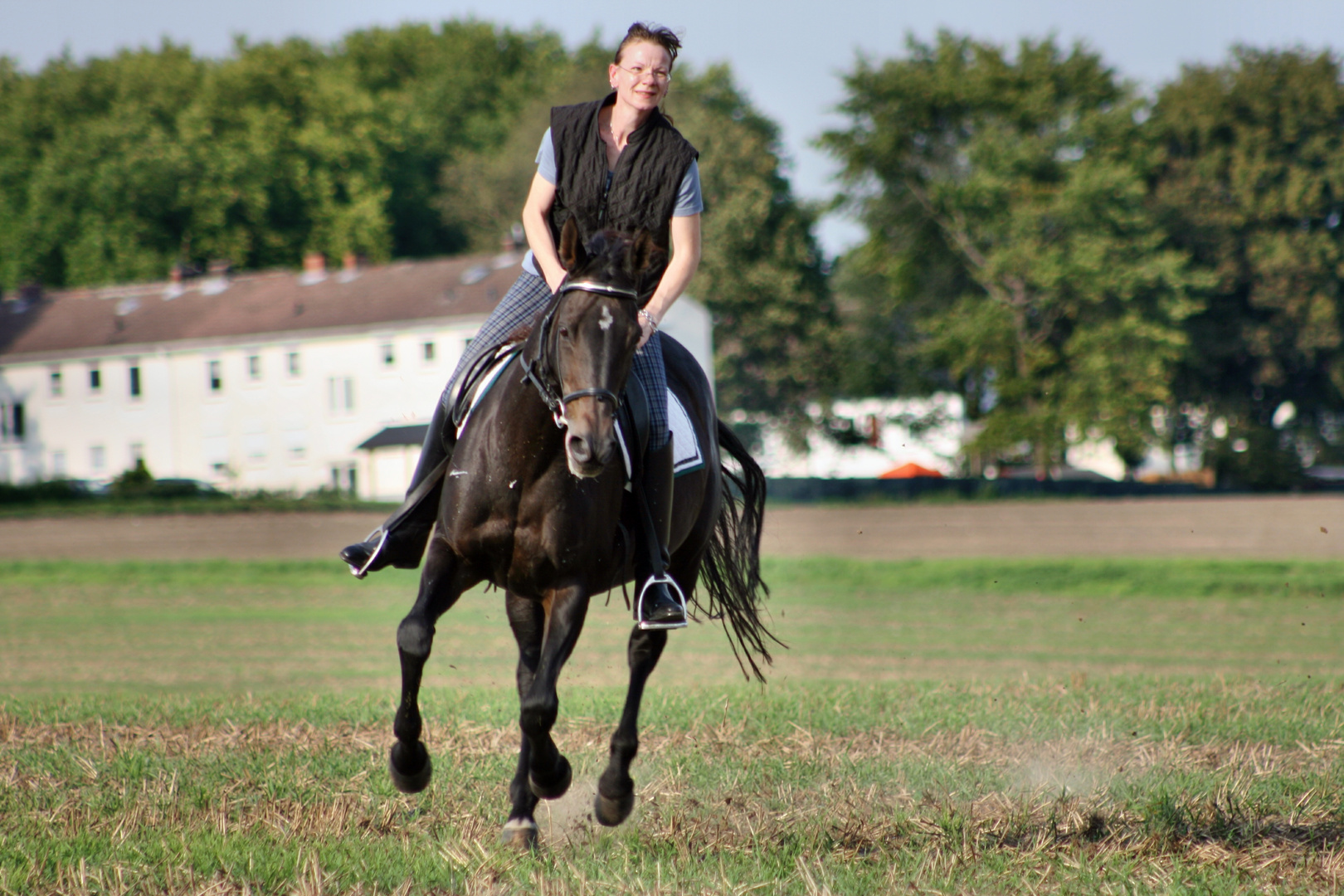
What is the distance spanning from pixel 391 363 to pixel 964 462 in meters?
26.9

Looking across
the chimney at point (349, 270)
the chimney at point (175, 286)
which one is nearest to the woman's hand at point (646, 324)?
the chimney at point (349, 270)

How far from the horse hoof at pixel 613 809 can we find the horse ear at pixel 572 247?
2511 millimetres

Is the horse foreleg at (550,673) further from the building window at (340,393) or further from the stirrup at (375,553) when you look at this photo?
the building window at (340,393)

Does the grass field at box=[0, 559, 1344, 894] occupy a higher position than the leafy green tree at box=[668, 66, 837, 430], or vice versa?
the leafy green tree at box=[668, 66, 837, 430]

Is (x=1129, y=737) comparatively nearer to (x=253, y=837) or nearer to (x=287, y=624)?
(x=253, y=837)

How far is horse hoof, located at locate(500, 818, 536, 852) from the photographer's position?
6.39 metres

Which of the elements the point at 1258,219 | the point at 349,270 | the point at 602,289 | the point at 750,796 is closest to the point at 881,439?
the point at 1258,219

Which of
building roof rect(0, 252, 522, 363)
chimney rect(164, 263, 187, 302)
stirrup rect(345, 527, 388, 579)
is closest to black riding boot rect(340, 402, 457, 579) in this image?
stirrup rect(345, 527, 388, 579)

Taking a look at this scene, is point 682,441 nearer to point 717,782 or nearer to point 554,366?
point 554,366

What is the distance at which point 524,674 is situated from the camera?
688 centimetres

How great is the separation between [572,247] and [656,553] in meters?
1.63

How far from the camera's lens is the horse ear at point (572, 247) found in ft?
18.1

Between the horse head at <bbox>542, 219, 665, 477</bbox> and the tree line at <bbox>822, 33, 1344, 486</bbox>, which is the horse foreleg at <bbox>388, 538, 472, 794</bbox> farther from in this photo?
the tree line at <bbox>822, 33, 1344, 486</bbox>

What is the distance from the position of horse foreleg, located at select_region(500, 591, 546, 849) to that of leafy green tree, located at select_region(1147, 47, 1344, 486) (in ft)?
191
